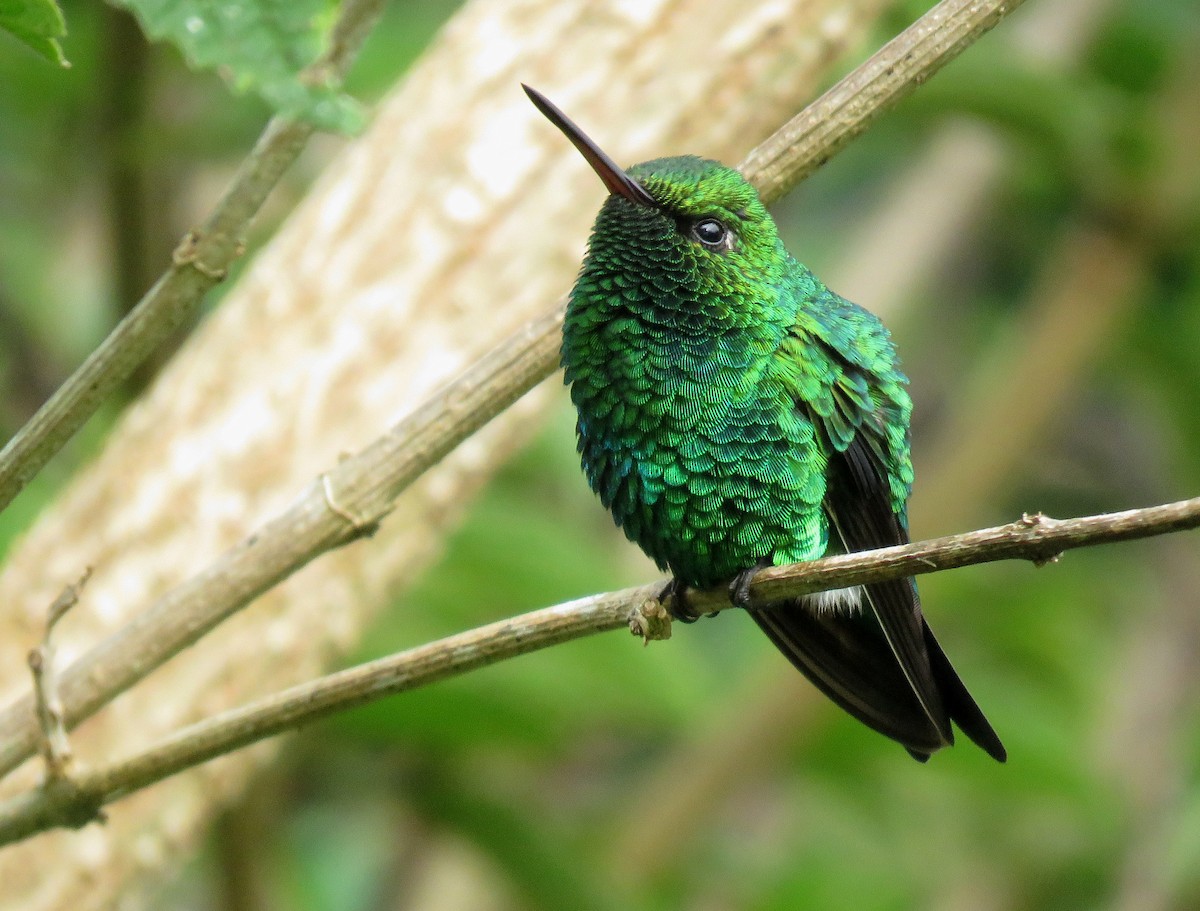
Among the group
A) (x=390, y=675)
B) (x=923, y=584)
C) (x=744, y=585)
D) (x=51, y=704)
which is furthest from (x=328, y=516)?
(x=923, y=584)

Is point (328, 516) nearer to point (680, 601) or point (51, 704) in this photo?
point (51, 704)

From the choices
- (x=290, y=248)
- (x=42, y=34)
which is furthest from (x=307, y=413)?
(x=42, y=34)

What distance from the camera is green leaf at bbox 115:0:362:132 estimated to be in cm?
143

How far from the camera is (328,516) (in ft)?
6.76

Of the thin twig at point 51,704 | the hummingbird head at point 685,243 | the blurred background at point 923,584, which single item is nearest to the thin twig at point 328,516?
the thin twig at point 51,704

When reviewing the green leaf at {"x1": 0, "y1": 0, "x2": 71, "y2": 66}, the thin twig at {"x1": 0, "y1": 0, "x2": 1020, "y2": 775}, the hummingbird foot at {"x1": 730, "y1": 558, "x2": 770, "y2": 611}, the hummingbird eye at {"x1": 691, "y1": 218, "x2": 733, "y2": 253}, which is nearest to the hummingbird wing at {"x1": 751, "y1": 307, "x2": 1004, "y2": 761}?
the hummingbird foot at {"x1": 730, "y1": 558, "x2": 770, "y2": 611}

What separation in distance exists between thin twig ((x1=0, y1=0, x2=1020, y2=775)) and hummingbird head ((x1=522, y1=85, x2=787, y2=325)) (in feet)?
1.50

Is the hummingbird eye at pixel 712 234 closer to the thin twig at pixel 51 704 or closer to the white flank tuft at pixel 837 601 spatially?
the white flank tuft at pixel 837 601

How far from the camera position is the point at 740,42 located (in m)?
3.13

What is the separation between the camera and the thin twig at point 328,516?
6.67 feet

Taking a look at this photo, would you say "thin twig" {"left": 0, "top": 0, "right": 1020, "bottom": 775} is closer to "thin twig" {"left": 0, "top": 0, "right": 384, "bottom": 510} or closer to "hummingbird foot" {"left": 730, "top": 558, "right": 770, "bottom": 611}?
A: "thin twig" {"left": 0, "top": 0, "right": 384, "bottom": 510}

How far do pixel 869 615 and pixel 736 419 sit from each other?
502 mm

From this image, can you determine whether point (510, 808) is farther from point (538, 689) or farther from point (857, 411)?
point (857, 411)

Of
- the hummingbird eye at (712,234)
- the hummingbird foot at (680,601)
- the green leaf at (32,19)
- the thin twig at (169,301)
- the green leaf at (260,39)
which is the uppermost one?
the green leaf at (32,19)
